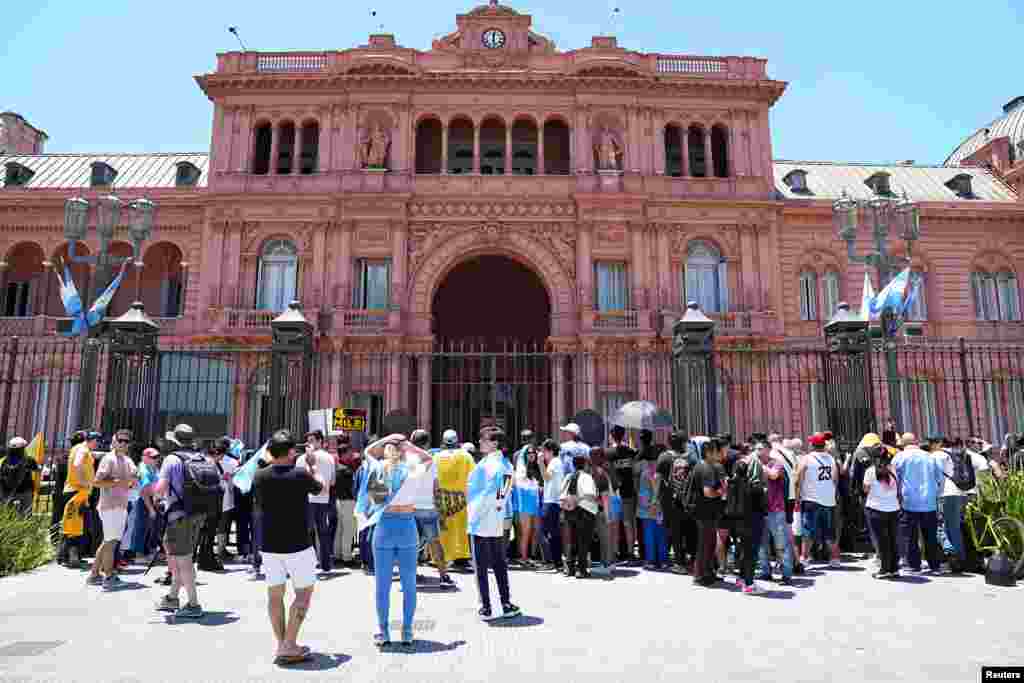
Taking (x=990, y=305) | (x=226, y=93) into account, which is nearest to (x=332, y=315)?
(x=226, y=93)

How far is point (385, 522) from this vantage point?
645cm

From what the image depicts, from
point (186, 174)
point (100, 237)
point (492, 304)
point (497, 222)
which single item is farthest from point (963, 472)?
point (186, 174)

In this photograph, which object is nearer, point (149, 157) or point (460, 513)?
point (460, 513)

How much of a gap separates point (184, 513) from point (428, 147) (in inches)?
921

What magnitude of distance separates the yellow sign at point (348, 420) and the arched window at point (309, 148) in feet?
55.7

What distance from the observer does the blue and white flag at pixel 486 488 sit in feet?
23.7

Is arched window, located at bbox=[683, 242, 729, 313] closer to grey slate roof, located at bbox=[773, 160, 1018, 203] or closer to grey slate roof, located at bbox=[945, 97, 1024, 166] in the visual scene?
grey slate roof, located at bbox=[773, 160, 1018, 203]

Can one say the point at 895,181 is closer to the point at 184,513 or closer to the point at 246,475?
the point at 246,475

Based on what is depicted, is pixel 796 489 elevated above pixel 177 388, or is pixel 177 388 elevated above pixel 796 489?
pixel 177 388

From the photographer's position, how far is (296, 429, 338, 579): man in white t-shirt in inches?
386

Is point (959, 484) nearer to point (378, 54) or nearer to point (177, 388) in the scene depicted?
point (177, 388)

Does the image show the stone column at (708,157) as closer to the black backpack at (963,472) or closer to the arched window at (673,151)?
the arched window at (673,151)

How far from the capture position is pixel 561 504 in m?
9.16

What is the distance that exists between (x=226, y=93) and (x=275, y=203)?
5349 mm
